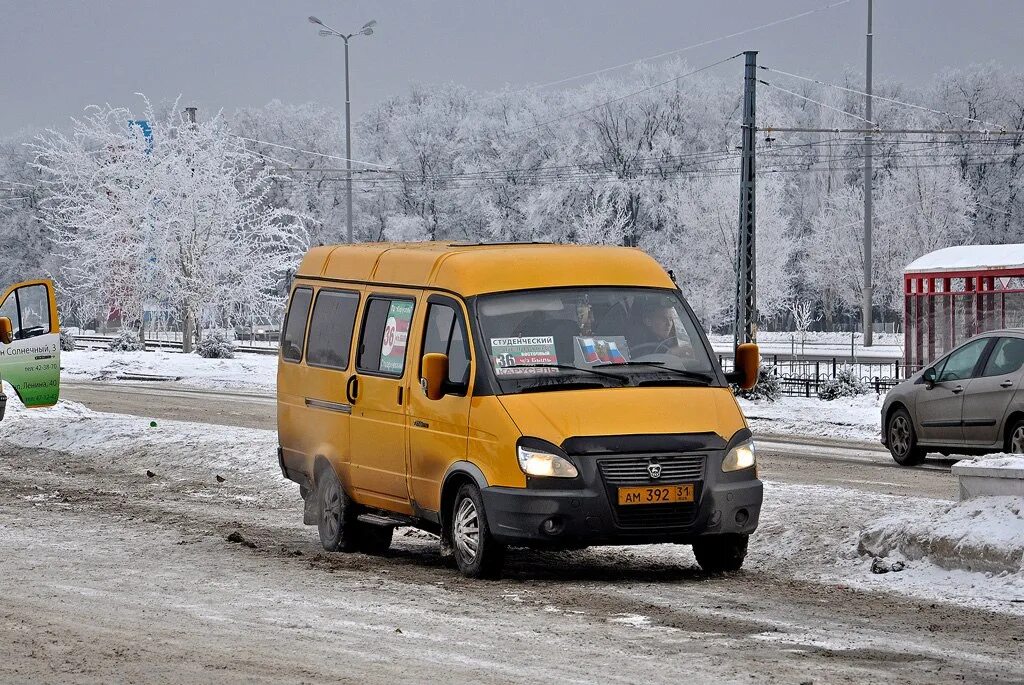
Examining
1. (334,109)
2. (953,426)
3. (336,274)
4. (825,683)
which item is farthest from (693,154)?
(825,683)

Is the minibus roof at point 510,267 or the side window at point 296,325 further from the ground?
the minibus roof at point 510,267

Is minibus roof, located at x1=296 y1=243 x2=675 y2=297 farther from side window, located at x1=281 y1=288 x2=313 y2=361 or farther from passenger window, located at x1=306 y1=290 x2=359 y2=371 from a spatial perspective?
side window, located at x1=281 y1=288 x2=313 y2=361

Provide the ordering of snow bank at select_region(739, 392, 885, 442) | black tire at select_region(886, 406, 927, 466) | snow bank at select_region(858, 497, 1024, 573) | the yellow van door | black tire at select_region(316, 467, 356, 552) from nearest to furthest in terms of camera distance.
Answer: snow bank at select_region(858, 497, 1024, 573) → the yellow van door → black tire at select_region(316, 467, 356, 552) → black tire at select_region(886, 406, 927, 466) → snow bank at select_region(739, 392, 885, 442)

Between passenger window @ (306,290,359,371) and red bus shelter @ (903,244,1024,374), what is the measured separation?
2104 cm

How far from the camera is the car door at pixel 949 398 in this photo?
17.8 metres

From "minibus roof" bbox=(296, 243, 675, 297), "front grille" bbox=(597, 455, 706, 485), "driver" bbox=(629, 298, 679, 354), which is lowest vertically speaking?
"front grille" bbox=(597, 455, 706, 485)

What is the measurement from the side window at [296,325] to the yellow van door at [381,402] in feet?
3.65

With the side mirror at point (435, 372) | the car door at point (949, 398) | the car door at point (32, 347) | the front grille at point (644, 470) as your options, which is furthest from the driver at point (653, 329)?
the car door at point (32, 347)

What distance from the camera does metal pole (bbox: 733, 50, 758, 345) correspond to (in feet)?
99.1

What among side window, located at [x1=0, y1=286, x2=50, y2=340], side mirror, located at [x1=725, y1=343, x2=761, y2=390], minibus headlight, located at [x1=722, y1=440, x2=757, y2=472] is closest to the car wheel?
side mirror, located at [x1=725, y1=343, x2=761, y2=390]

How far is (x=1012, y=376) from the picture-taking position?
1712 centimetres

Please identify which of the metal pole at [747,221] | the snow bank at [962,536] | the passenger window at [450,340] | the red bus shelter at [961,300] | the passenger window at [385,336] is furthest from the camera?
the red bus shelter at [961,300]

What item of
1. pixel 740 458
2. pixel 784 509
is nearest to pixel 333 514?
pixel 740 458

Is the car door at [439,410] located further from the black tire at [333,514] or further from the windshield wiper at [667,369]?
the black tire at [333,514]
